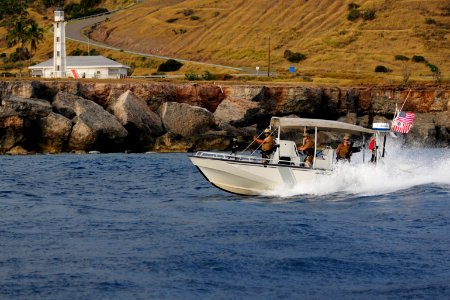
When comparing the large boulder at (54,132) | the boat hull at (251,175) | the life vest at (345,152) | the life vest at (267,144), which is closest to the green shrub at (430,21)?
the large boulder at (54,132)

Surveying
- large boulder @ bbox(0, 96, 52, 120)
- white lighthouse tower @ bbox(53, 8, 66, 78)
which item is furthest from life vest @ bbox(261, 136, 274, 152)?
white lighthouse tower @ bbox(53, 8, 66, 78)

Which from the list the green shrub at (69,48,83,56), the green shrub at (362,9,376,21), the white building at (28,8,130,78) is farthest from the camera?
the green shrub at (69,48,83,56)

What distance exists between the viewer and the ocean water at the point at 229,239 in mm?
20594

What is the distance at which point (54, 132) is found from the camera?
60.4 meters

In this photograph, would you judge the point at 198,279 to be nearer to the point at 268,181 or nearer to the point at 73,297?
the point at 73,297

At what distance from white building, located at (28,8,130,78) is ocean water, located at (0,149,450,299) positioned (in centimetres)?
5651

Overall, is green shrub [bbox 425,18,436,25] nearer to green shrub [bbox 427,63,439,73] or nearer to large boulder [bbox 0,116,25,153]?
green shrub [bbox 427,63,439,73]

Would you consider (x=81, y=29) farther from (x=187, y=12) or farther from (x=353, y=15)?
(x=353, y=15)

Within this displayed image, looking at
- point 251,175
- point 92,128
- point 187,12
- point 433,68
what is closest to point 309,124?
point 251,175

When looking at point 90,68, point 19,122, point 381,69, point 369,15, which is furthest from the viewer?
point 369,15

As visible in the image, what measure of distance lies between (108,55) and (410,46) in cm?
4058

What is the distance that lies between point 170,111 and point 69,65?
37498 mm

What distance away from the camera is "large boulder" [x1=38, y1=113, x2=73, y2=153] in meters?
60.4

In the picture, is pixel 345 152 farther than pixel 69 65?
No
